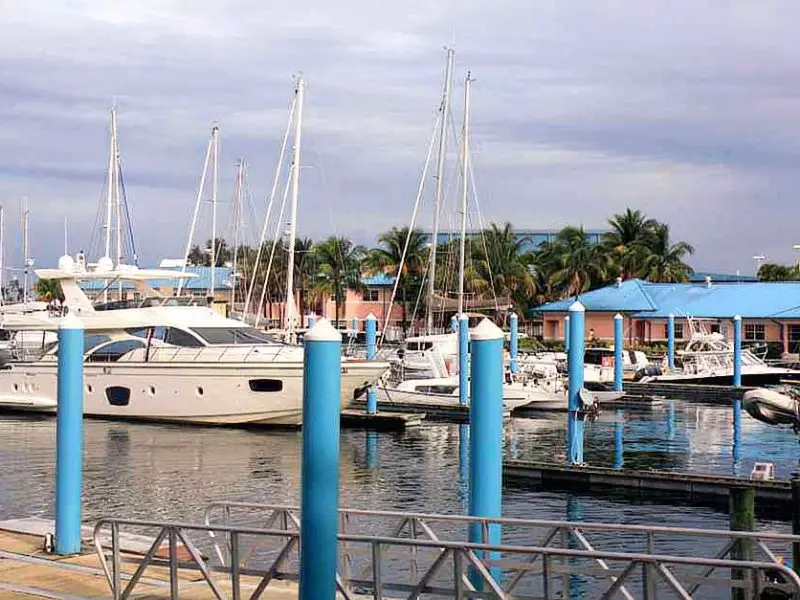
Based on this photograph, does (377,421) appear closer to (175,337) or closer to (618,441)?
(175,337)

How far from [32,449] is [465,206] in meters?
24.3

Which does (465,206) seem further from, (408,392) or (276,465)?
(276,465)

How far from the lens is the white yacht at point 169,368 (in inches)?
1383

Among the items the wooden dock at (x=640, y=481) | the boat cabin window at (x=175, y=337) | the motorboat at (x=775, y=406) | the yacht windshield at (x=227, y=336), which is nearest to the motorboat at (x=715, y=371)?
the yacht windshield at (x=227, y=336)

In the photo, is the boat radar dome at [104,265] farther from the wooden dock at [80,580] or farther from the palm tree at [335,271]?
the palm tree at [335,271]

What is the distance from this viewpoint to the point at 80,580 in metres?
11.8

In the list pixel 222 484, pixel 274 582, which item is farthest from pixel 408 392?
pixel 274 582

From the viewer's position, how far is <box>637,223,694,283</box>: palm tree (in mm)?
86250

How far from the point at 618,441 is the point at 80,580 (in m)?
24.1

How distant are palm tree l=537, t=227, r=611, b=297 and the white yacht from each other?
153 ft

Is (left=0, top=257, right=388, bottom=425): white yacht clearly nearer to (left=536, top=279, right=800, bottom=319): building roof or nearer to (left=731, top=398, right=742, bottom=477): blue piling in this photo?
(left=731, top=398, right=742, bottom=477): blue piling

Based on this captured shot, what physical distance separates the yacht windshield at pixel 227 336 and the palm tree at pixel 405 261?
129ft

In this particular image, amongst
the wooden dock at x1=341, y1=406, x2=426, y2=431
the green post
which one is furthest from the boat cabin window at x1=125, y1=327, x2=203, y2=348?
the green post

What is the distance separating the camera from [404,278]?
79188 mm
